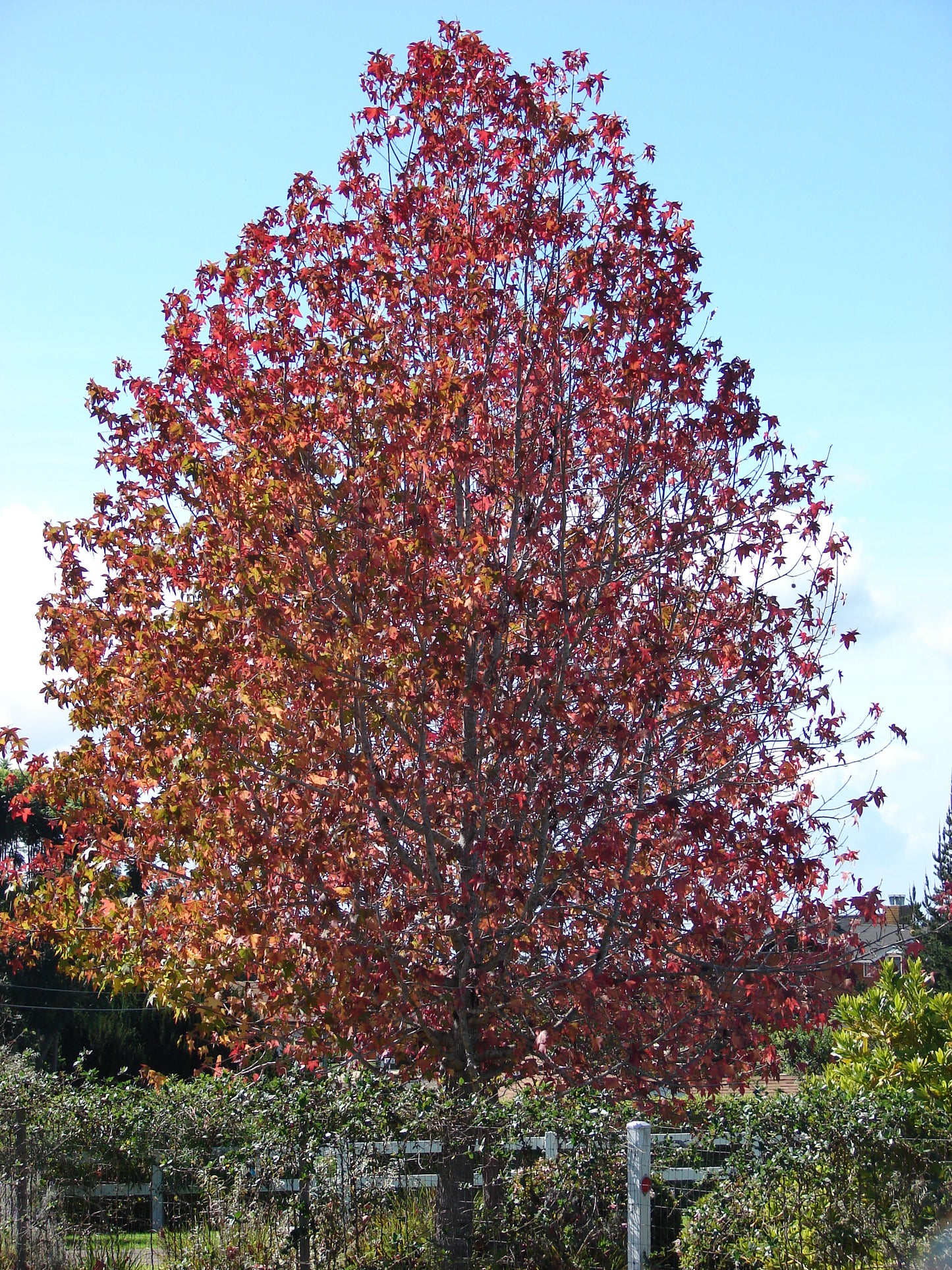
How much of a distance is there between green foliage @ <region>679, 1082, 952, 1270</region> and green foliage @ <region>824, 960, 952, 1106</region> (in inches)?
104

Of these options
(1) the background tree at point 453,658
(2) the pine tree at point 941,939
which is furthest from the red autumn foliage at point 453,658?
(2) the pine tree at point 941,939

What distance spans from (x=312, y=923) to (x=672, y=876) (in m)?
2.54

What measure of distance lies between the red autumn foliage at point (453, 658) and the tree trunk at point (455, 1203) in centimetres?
83

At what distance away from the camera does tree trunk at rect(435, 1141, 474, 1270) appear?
7.91 metres

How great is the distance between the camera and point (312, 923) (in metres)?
7.70

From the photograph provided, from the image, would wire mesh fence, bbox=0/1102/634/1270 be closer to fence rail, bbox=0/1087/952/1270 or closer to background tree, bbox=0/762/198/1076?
fence rail, bbox=0/1087/952/1270

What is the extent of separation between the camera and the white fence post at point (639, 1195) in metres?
7.96

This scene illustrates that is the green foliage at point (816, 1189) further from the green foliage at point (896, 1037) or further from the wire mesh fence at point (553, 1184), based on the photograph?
the green foliage at point (896, 1037)

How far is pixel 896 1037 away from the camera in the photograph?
1210cm

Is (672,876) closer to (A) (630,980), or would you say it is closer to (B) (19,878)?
(A) (630,980)

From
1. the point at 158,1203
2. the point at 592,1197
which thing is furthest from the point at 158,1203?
the point at 592,1197

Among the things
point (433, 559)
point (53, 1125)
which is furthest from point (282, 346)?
point (53, 1125)

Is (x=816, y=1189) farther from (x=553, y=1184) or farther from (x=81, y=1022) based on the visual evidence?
(x=81, y=1022)

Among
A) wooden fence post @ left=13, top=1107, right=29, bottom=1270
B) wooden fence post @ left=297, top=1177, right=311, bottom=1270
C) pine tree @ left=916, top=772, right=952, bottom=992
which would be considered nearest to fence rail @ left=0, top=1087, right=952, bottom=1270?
wooden fence post @ left=297, top=1177, right=311, bottom=1270
